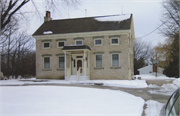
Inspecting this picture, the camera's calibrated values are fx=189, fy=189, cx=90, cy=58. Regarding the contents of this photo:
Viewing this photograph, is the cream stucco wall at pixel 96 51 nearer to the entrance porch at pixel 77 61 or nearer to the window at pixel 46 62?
the entrance porch at pixel 77 61

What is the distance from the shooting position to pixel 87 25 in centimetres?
2512

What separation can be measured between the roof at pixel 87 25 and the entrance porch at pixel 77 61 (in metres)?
2.88

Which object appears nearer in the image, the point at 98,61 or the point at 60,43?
the point at 98,61

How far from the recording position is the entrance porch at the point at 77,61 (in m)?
22.5

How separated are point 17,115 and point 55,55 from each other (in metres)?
18.8

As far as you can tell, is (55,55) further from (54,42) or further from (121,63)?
(121,63)

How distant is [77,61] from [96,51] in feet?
9.29

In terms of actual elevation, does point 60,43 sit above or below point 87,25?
below

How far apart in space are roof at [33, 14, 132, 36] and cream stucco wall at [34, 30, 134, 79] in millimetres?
606

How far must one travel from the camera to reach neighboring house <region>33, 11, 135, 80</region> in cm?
2283

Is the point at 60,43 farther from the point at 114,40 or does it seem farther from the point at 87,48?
the point at 114,40

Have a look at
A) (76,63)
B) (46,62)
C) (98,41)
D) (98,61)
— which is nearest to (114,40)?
(98,41)

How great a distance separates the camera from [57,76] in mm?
24938

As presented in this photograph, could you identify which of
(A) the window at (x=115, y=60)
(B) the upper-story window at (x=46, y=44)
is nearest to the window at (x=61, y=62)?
(B) the upper-story window at (x=46, y=44)
